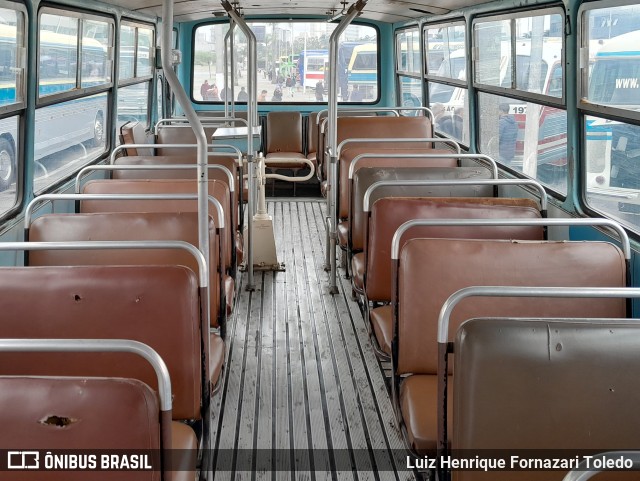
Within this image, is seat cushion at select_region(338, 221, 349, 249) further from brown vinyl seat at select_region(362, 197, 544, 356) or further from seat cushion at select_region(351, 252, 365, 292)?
brown vinyl seat at select_region(362, 197, 544, 356)

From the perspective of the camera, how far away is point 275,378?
3.61 meters

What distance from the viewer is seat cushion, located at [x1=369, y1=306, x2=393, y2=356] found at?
111 inches

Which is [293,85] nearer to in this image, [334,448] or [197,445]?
[334,448]

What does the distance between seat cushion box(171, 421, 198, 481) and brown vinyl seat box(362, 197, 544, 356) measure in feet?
3.61

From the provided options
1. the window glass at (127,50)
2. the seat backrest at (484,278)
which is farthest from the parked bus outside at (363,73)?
the seat backrest at (484,278)

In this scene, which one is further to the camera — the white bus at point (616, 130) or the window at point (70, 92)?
the window at point (70, 92)

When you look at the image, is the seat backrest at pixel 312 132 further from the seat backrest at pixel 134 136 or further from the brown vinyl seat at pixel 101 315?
the brown vinyl seat at pixel 101 315

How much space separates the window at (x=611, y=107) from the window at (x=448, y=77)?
7.66 feet

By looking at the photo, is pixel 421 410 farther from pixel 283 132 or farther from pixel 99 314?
pixel 283 132

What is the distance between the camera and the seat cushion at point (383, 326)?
2.83 metres

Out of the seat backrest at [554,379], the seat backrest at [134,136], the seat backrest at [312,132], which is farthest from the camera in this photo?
the seat backrest at [312,132]

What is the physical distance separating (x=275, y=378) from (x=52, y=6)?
2353 millimetres

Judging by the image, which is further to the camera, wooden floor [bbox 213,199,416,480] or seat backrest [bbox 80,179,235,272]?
seat backrest [bbox 80,179,235,272]

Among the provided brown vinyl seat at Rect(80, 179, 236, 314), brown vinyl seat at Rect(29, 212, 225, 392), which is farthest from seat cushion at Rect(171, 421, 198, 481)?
brown vinyl seat at Rect(80, 179, 236, 314)
